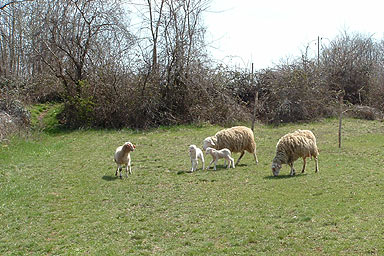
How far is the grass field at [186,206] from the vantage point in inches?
242

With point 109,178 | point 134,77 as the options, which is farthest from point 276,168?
point 134,77

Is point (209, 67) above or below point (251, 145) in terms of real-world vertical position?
above

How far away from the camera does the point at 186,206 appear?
8367 mm

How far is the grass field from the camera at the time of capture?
6148 mm

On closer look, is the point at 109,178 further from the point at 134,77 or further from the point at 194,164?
the point at 134,77

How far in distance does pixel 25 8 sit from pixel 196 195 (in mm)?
20823

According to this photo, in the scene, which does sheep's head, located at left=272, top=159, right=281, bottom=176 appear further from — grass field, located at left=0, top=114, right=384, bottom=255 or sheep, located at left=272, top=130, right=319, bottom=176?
grass field, located at left=0, top=114, right=384, bottom=255

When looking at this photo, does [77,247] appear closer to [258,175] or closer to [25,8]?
[258,175]

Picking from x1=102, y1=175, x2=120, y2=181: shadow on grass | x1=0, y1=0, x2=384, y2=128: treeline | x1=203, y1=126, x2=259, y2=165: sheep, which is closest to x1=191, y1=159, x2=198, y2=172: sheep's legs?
x1=203, y1=126, x2=259, y2=165: sheep

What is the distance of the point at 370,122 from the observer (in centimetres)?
2364

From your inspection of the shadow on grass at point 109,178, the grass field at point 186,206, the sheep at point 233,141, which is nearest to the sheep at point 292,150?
the grass field at point 186,206

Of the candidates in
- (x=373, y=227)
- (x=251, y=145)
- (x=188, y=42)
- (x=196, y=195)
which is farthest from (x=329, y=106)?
(x=373, y=227)

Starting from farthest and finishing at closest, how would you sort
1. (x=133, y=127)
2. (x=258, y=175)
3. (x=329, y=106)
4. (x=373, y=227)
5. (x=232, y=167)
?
(x=329, y=106), (x=133, y=127), (x=232, y=167), (x=258, y=175), (x=373, y=227)

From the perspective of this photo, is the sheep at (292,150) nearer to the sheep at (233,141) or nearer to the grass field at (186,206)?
the grass field at (186,206)
